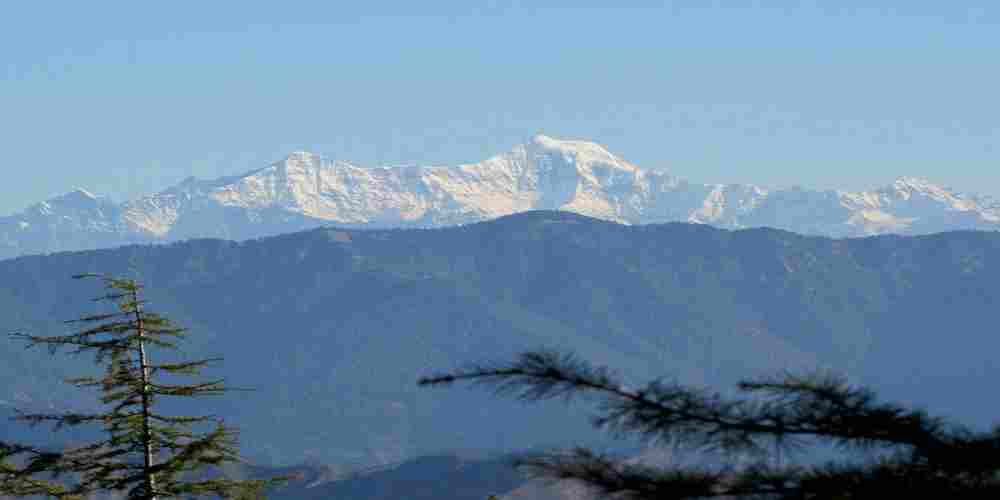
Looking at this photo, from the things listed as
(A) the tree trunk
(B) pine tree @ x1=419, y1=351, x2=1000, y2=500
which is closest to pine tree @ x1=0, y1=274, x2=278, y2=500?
(A) the tree trunk

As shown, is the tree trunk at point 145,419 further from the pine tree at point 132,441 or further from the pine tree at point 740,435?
the pine tree at point 740,435

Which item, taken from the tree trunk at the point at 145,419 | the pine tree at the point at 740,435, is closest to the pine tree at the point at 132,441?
the tree trunk at the point at 145,419

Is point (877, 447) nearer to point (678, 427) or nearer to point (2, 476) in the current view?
point (678, 427)

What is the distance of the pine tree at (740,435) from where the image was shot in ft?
32.1

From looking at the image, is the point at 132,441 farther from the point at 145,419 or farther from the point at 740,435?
the point at 740,435

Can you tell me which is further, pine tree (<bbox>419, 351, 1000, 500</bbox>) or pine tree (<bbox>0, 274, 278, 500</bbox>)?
pine tree (<bbox>0, 274, 278, 500</bbox>)

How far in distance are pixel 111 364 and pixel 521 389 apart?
24.3 meters

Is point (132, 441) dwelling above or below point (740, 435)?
below

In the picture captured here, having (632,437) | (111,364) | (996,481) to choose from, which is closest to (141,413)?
(111,364)

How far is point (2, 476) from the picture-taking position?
105 ft

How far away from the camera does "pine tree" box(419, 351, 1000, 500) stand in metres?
9.79

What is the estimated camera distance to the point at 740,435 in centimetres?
1034

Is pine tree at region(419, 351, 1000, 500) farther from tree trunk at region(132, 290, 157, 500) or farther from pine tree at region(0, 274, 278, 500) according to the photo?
tree trunk at region(132, 290, 157, 500)

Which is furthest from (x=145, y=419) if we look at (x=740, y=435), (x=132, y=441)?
(x=740, y=435)
